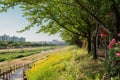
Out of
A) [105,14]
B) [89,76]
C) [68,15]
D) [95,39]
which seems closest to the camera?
[89,76]

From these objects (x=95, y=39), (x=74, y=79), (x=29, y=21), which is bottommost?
(x=74, y=79)

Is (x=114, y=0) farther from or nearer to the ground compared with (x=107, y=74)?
farther from the ground

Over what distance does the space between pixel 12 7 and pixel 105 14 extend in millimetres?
4524

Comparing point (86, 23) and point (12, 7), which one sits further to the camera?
point (86, 23)

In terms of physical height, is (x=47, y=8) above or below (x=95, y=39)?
above

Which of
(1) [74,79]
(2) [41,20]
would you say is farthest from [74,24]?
(1) [74,79]

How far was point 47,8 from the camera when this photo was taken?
53.4ft

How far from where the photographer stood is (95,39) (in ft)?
62.7

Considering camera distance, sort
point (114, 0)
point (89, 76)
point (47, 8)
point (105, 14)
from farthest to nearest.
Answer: point (47, 8)
point (105, 14)
point (89, 76)
point (114, 0)

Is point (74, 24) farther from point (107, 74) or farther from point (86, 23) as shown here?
point (107, 74)

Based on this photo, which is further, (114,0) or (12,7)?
(12,7)

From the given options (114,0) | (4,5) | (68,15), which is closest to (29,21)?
(68,15)

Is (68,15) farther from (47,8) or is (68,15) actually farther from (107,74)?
(107,74)

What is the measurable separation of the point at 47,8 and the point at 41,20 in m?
1.83
